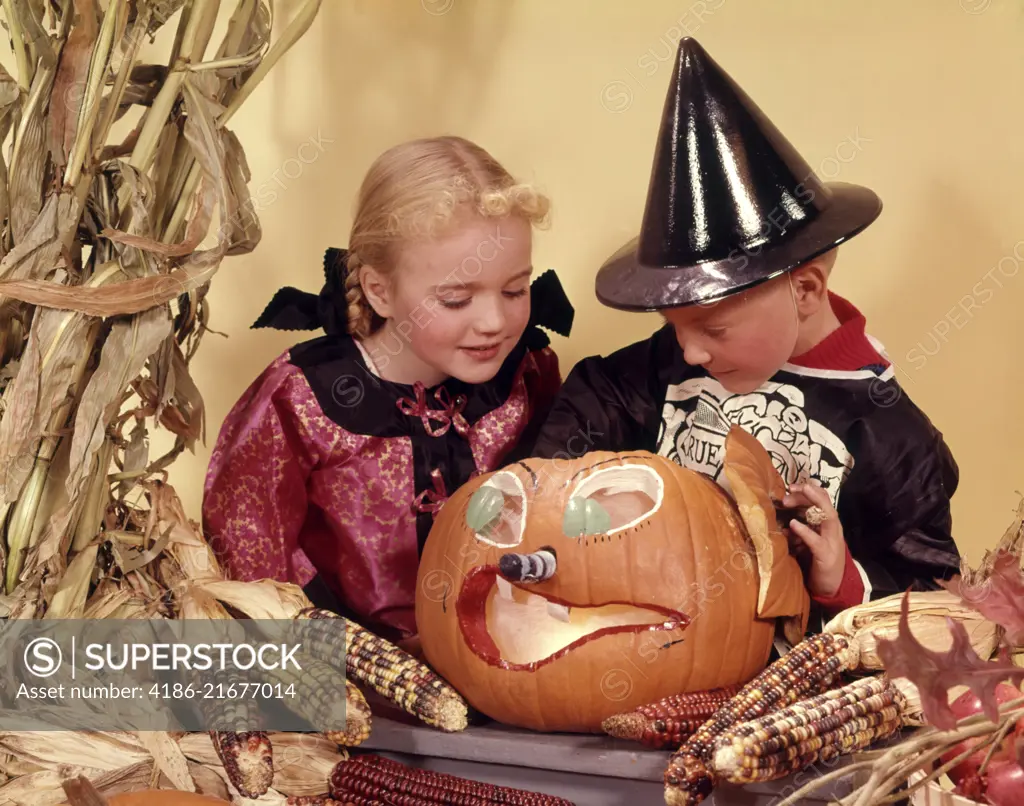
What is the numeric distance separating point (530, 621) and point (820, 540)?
0.33m

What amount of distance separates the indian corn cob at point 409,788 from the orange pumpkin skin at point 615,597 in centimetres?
9

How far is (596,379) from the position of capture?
1.42 m

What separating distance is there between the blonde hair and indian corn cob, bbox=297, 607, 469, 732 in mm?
460

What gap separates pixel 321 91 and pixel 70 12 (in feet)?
1.48

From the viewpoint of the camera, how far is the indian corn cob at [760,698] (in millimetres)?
1017

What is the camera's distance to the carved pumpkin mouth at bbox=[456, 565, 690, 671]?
1.11 m

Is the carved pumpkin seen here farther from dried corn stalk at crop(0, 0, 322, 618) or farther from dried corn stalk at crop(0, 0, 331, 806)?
dried corn stalk at crop(0, 0, 322, 618)

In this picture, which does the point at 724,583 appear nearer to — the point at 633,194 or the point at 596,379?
the point at 596,379

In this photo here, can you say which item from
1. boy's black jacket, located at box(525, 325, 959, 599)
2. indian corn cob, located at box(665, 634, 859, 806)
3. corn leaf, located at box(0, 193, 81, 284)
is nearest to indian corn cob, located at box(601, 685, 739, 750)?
indian corn cob, located at box(665, 634, 859, 806)

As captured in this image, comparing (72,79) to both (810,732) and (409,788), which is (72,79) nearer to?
(409,788)

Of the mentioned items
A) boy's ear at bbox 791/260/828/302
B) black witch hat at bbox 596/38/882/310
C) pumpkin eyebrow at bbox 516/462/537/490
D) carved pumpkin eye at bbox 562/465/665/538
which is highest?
black witch hat at bbox 596/38/882/310

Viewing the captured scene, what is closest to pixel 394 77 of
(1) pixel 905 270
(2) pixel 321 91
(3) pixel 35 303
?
(2) pixel 321 91

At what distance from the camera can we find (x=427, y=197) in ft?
4.34

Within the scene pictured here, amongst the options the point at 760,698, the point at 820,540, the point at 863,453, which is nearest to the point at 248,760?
the point at 760,698
